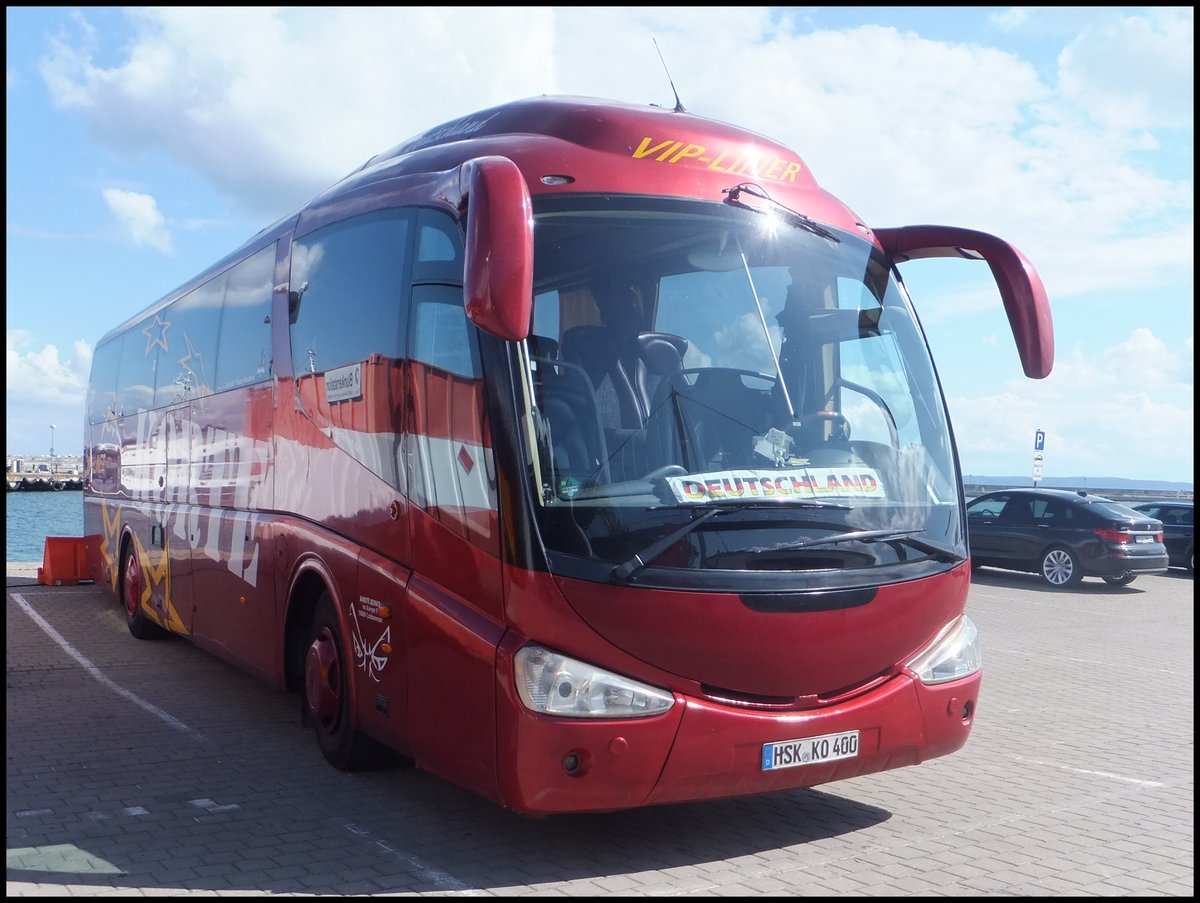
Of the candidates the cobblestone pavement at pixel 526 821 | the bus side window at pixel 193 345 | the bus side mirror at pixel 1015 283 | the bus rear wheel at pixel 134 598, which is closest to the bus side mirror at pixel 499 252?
the cobblestone pavement at pixel 526 821

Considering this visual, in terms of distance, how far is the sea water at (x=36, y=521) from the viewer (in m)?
27.2

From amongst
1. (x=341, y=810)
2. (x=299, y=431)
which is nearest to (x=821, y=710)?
(x=341, y=810)

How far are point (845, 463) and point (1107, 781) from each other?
3.08 metres

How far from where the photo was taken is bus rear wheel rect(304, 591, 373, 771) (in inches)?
263

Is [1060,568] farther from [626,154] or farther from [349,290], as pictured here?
[626,154]

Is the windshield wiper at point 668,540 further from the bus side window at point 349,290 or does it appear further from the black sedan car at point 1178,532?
the black sedan car at point 1178,532

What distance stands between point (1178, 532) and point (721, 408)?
22102mm

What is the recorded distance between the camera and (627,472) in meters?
5.13

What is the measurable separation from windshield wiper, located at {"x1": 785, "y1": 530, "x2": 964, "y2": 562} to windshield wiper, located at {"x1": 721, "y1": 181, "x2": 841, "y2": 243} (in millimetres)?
1585

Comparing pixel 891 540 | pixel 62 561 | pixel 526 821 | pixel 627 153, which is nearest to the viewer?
pixel 891 540

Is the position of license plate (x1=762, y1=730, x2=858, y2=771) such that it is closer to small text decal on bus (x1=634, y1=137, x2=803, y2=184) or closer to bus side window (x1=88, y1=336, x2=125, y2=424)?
small text decal on bus (x1=634, y1=137, x2=803, y2=184)

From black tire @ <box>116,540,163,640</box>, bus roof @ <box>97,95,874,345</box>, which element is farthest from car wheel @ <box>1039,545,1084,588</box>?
bus roof @ <box>97,95,874,345</box>

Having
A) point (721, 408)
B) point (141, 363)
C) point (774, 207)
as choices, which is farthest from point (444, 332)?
point (141, 363)

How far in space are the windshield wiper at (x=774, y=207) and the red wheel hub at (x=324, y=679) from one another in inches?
129
